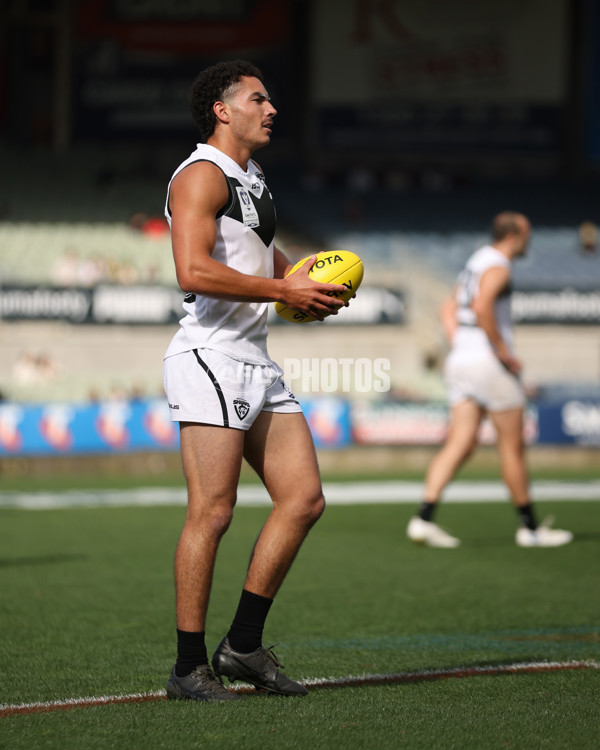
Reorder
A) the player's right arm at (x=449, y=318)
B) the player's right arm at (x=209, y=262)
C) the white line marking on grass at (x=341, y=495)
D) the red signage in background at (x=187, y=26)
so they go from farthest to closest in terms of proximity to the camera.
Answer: the red signage in background at (x=187, y=26) < the white line marking on grass at (x=341, y=495) < the player's right arm at (x=449, y=318) < the player's right arm at (x=209, y=262)

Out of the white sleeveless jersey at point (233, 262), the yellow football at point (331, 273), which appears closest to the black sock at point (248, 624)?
the white sleeveless jersey at point (233, 262)

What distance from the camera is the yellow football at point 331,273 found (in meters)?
4.18

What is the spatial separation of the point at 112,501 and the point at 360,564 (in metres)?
5.01

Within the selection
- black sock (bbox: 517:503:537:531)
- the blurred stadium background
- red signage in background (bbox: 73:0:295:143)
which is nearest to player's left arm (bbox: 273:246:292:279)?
black sock (bbox: 517:503:537:531)

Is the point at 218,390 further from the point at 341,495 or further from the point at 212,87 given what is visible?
the point at 341,495

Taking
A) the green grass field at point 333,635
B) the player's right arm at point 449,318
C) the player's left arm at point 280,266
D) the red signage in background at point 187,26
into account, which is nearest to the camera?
the green grass field at point 333,635

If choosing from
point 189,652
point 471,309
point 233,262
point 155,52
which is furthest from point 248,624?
point 155,52

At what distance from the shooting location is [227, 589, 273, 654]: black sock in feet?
13.4

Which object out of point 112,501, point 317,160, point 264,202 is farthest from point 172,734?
point 317,160

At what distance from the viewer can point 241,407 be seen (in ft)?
13.2

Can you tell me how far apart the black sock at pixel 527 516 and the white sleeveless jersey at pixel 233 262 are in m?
4.58

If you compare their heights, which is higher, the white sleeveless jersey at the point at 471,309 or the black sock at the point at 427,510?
the white sleeveless jersey at the point at 471,309

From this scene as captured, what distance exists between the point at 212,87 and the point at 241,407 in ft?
3.73

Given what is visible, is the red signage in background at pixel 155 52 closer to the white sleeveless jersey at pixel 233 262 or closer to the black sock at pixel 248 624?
the white sleeveless jersey at pixel 233 262
